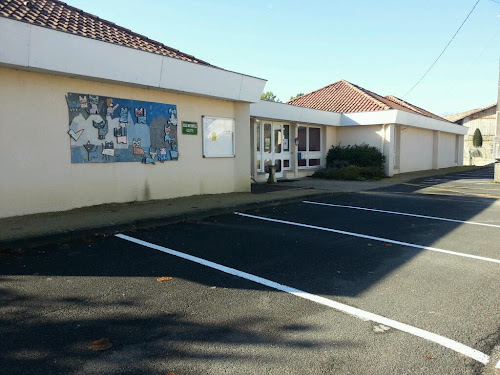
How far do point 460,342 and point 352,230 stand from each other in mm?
4473

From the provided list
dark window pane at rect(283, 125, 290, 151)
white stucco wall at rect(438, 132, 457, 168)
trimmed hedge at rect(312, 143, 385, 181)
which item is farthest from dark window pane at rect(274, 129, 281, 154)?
white stucco wall at rect(438, 132, 457, 168)

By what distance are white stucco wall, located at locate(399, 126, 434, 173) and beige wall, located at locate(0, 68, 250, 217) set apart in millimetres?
16224

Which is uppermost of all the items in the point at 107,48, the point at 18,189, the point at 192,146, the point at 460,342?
the point at 107,48

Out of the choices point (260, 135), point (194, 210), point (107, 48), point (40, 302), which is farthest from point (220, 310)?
point (260, 135)

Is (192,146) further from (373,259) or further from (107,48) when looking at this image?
(373,259)

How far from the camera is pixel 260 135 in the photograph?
1733 cm

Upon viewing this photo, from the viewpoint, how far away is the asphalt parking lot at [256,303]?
9.88ft

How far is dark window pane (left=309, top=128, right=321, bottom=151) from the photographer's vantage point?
2078 centimetres

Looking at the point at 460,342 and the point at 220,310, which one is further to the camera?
the point at 220,310

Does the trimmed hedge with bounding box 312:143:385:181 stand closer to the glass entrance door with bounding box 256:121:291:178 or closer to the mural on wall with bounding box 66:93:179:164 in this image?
the glass entrance door with bounding box 256:121:291:178

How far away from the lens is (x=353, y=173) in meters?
19.1

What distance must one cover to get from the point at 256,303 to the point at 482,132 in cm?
4966

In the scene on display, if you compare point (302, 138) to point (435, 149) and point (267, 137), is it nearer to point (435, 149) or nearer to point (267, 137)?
point (267, 137)

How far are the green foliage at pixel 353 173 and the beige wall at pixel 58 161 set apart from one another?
9.73m
